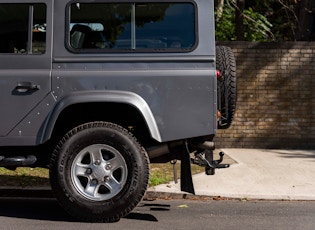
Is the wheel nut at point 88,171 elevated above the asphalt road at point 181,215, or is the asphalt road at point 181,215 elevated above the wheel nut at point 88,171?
the wheel nut at point 88,171

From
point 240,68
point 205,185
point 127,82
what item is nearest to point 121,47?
point 127,82

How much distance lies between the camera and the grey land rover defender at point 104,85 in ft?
17.6

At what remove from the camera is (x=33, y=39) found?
554cm

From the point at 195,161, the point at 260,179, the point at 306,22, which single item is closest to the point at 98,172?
the point at 195,161

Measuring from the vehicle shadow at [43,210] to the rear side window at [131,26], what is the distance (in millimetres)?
1956

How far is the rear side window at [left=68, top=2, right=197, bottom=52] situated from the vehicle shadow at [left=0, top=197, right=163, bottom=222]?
1.96 meters

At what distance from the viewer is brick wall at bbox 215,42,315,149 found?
37.3 feet

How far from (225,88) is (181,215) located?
1.62 m

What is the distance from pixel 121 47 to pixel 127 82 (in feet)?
1.39

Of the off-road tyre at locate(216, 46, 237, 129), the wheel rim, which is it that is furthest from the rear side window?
the wheel rim

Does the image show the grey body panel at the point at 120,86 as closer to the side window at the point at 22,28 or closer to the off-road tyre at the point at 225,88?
the side window at the point at 22,28

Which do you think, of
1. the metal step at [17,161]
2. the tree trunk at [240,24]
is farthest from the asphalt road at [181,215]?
the tree trunk at [240,24]

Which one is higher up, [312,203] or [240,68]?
[240,68]

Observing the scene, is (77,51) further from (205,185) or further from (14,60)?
(205,185)
